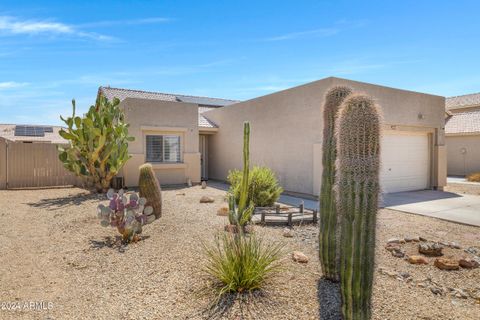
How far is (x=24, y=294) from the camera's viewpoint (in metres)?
4.04

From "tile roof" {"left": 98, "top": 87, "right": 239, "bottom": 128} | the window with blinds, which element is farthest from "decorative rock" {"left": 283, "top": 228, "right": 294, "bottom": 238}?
"tile roof" {"left": 98, "top": 87, "right": 239, "bottom": 128}

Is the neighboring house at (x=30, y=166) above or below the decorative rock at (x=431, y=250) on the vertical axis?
above

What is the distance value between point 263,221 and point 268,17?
22.9 feet

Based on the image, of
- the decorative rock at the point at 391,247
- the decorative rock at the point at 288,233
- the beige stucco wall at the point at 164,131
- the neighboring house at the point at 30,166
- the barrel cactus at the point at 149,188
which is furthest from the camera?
the beige stucco wall at the point at 164,131

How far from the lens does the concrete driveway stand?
9109mm

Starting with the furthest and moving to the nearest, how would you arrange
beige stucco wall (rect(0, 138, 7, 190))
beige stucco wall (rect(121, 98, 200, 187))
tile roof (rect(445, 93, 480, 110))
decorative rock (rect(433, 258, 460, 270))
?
tile roof (rect(445, 93, 480, 110)), beige stucco wall (rect(121, 98, 200, 187)), beige stucco wall (rect(0, 138, 7, 190)), decorative rock (rect(433, 258, 460, 270))

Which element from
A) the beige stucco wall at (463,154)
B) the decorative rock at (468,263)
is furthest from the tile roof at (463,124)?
the decorative rock at (468,263)

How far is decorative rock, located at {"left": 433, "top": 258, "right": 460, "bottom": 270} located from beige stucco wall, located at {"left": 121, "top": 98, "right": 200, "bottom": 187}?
12914 mm

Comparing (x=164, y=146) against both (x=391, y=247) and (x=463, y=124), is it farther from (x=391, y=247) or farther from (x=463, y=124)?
(x=463, y=124)

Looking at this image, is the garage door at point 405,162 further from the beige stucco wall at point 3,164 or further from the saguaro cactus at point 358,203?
→ the beige stucco wall at point 3,164

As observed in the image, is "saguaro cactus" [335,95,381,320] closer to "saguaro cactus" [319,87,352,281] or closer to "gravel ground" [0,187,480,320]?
"gravel ground" [0,187,480,320]

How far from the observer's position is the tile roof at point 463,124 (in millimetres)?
22016

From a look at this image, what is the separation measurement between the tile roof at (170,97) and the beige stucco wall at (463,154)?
18.1 m

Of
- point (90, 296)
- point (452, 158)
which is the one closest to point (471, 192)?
point (452, 158)
